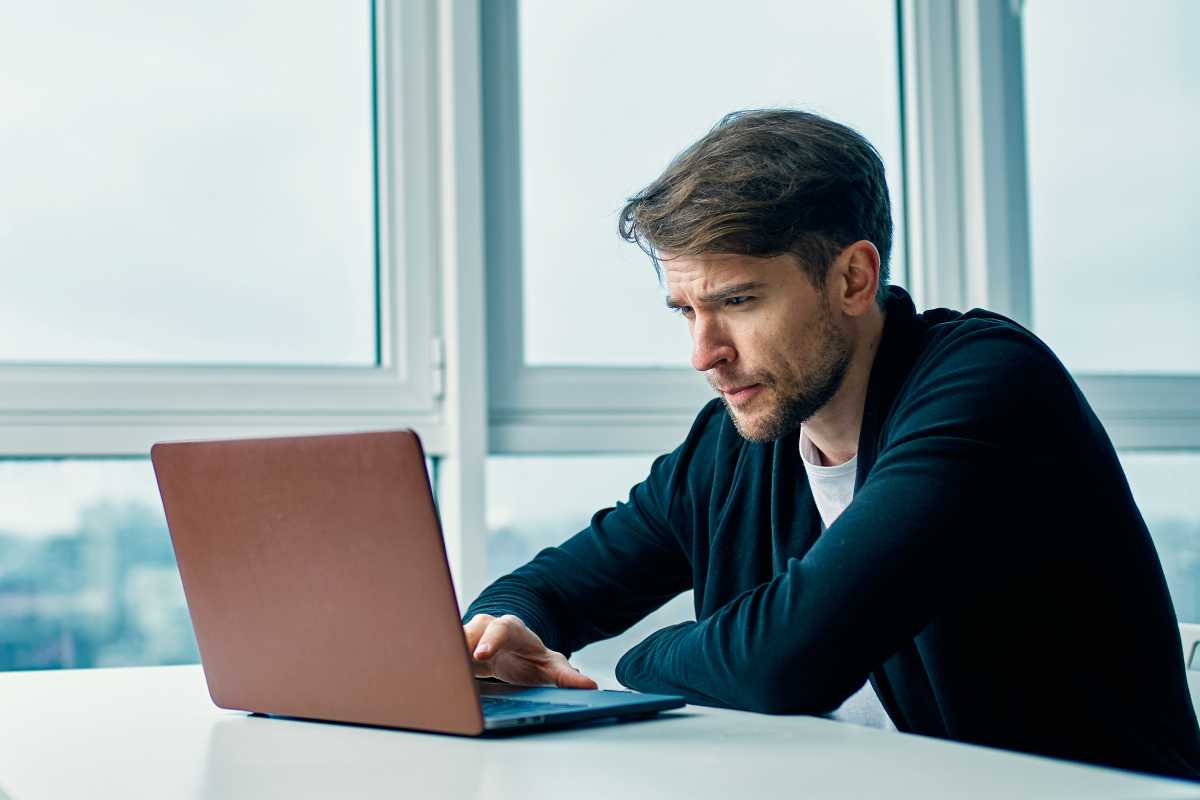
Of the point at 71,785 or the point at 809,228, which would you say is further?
the point at 809,228

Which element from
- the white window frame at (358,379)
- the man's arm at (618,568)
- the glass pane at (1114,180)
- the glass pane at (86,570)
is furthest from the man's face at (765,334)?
the glass pane at (1114,180)

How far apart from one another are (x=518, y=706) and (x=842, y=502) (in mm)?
546

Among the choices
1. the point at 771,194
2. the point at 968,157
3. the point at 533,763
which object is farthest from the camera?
the point at 968,157

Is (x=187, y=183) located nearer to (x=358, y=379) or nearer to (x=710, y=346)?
(x=358, y=379)

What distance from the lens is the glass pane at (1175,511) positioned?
2.87 m

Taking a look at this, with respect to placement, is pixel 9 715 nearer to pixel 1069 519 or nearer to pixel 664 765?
pixel 664 765

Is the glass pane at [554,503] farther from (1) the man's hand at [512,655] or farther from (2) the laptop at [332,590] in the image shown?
(2) the laptop at [332,590]

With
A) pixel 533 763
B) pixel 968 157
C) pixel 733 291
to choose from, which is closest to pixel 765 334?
pixel 733 291

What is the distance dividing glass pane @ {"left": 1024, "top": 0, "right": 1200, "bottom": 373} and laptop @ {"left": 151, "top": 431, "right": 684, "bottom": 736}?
6.45 feet

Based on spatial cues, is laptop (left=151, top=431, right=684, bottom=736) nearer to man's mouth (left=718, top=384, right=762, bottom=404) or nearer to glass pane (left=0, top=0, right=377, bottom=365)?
man's mouth (left=718, top=384, right=762, bottom=404)

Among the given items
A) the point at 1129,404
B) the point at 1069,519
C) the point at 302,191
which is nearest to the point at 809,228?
the point at 1069,519

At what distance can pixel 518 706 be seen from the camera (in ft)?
3.58

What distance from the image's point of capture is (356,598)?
1036 millimetres

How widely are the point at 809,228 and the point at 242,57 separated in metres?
1.24
